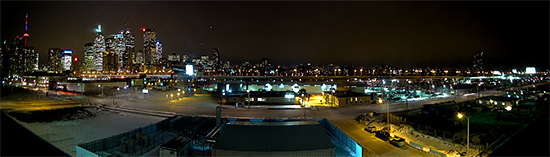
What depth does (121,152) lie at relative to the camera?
9914 millimetres

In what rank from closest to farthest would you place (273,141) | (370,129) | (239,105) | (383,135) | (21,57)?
(273,141) → (383,135) → (370,129) → (239,105) → (21,57)

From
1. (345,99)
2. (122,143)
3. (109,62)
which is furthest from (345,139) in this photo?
(109,62)

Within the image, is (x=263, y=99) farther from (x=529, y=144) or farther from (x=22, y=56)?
(x=22, y=56)

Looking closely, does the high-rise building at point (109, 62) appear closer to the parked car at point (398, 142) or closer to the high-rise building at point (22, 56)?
the high-rise building at point (22, 56)

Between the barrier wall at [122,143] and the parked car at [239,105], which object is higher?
the parked car at [239,105]

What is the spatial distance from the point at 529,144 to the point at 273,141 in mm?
5852

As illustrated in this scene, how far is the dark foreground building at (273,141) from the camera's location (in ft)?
23.6

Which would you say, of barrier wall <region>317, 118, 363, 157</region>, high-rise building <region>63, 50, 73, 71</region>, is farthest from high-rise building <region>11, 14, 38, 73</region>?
barrier wall <region>317, 118, 363, 157</region>

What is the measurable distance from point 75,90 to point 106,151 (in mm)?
29733

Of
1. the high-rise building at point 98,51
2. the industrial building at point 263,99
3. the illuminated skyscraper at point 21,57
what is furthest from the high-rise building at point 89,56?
the industrial building at point 263,99

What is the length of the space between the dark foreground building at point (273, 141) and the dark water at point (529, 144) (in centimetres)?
401

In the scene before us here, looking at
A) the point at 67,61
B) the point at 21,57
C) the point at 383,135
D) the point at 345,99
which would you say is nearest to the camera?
the point at 383,135

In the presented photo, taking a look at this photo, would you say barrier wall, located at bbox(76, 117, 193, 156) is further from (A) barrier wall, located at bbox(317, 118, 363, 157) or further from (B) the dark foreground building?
(A) barrier wall, located at bbox(317, 118, 363, 157)

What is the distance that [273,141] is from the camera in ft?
24.9
